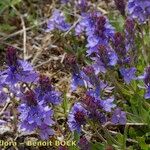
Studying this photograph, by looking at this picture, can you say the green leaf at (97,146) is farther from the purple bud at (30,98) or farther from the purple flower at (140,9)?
the purple flower at (140,9)

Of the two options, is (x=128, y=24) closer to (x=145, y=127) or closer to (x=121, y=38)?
(x=121, y=38)

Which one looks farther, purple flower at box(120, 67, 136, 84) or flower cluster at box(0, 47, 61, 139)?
purple flower at box(120, 67, 136, 84)

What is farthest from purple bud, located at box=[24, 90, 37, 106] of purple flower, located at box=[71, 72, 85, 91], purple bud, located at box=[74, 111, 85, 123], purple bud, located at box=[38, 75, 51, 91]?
purple flower, located at box=[71, 72, 85, 91]

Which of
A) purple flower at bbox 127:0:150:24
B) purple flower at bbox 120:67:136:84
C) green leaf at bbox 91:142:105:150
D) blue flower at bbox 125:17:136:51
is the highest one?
purple flower at bbox 127:0:150:24

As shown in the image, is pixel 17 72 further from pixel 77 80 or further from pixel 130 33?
pixel 130 33

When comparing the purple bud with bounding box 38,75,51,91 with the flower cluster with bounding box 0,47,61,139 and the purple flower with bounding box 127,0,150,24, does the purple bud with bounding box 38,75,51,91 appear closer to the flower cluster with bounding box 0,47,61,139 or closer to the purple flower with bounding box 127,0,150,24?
the flower cluster with bounding box 0,47,61,139

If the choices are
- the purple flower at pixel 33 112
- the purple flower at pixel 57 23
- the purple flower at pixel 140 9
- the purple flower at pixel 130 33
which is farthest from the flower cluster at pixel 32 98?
the purple flower at pixel 57 23

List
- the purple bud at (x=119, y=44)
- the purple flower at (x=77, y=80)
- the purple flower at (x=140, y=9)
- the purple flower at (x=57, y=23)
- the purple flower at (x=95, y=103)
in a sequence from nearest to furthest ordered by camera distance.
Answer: the purple flower at (x=95, y=103) < the purple bud at (x=119, y=44) < the purple flower at (x=77, y=80) < the purple flower at (x=140, y=9) < the purple flower at (x=57, y=23)

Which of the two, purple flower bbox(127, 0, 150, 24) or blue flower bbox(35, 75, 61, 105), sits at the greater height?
purple flower bbox(127, 0, 150, 24)

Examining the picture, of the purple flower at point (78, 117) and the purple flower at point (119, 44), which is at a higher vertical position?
the purple flower at point (119, 44)
